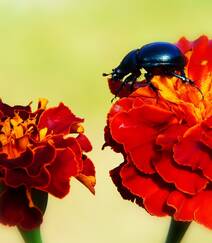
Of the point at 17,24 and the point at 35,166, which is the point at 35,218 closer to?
the point at 35,166

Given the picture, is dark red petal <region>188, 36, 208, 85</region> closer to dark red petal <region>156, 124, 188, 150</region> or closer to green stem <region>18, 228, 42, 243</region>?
dark red petal <region>156, 124, 188, 150</region>

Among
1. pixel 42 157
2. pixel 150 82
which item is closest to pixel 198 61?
pixel 150 82

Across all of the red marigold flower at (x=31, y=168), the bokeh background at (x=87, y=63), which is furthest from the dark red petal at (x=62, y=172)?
the bokeh background at (x=87, y=63)

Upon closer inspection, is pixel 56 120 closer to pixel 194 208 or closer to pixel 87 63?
pixel 194 208

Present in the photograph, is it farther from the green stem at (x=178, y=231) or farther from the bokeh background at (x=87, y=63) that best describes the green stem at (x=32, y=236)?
the bokeh background at (x=87, y=63)

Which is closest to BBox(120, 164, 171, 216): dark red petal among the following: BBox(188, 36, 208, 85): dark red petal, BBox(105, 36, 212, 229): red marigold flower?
BBox(105, 36, 212, 229): red marigold flower
